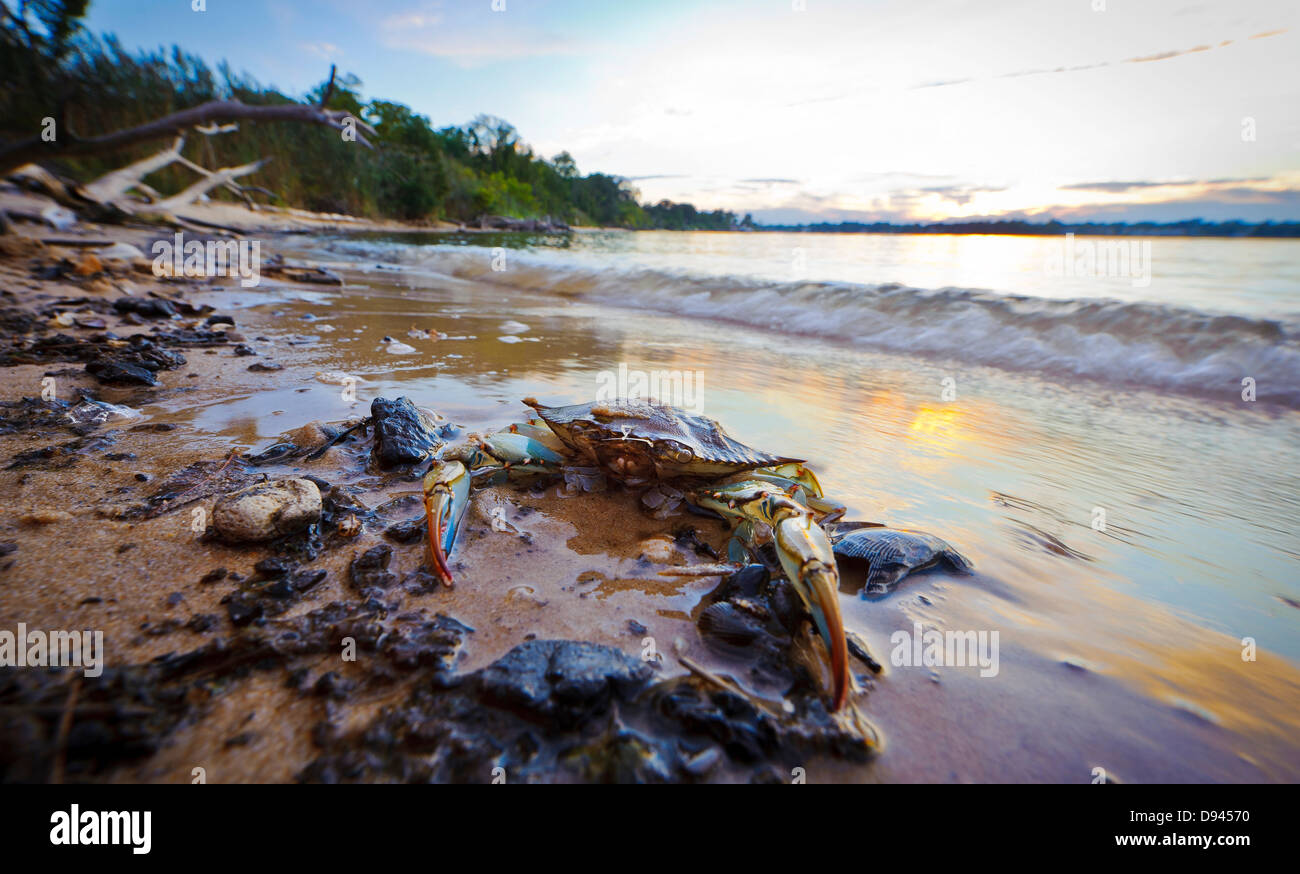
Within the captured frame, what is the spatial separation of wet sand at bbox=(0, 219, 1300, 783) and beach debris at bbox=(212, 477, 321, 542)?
3.4 inches

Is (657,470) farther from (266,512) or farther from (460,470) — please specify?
(266,512)

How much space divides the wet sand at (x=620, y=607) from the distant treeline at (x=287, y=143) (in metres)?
7.53

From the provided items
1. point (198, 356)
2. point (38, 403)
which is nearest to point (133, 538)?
point (38, 403)

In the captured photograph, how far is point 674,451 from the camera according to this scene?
2.54 m

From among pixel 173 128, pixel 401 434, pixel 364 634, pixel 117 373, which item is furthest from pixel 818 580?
pixel 173 128

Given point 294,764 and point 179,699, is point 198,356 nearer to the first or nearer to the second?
point 179,699

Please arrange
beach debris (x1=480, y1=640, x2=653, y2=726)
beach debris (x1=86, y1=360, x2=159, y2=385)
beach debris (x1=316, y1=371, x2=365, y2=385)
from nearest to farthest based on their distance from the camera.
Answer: beach debris (x1=480, y1=640, x2=653, y2=726) → beach debris (x1=86, y1=360, x2=159, y2=385) → beach debris (x1=316, y1=371, x2=365, y2=385)

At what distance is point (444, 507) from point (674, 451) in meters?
1.09

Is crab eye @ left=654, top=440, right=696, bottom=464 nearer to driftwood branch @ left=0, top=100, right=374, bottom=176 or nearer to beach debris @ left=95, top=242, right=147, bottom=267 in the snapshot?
driftwood branch @ left=0, top=100, right=374, bottom=176

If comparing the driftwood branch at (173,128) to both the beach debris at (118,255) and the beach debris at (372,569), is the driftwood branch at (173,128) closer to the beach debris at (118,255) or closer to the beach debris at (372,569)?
the beach debris at (118,255)

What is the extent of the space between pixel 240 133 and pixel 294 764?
60.1 meters

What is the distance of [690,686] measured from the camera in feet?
5.31

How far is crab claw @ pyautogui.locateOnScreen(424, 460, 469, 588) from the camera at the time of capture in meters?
2.07

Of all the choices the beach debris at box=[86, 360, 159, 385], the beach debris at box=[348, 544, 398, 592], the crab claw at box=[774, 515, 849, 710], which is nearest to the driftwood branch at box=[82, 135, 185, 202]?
the beach debris at box=[86, 360, 159, 385]
